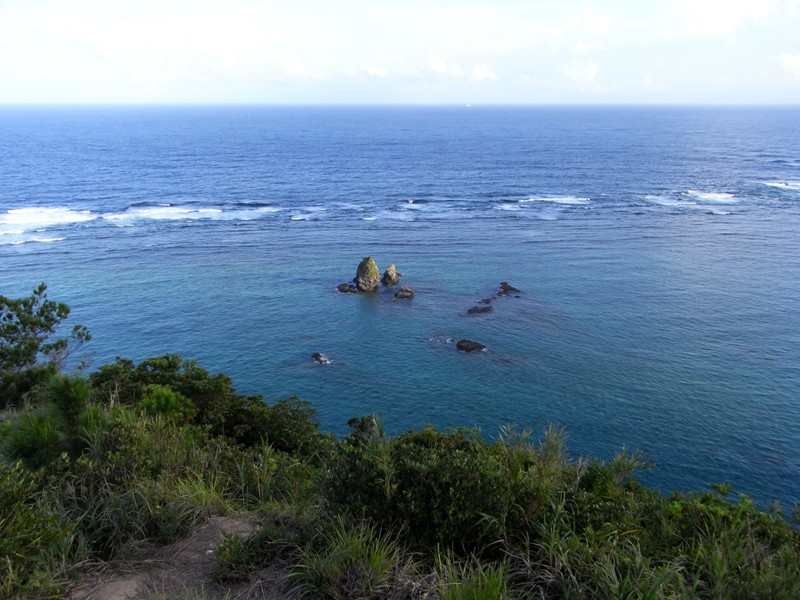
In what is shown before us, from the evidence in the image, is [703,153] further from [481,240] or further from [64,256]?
[64,256]

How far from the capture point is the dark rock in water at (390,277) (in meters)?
70.6

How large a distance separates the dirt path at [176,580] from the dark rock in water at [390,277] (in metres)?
59.7

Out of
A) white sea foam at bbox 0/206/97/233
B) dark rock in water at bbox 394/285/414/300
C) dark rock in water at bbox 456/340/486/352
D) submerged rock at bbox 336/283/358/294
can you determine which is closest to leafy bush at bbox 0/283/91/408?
dark rock in water at bbox 456/340/486/352

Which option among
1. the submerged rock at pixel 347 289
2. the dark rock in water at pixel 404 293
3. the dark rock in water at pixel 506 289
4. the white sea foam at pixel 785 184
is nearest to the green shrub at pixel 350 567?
the dark rock in water at pixel 404 293

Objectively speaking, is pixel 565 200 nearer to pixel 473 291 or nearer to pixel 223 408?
pixel 473 291

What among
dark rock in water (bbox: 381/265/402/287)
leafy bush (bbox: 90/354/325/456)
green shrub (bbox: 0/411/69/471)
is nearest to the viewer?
green shrub (bbox: 0/411/69/471)

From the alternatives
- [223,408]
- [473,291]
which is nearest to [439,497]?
[223,408]

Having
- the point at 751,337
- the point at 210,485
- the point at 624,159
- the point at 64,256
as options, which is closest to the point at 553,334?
the point at 751,337

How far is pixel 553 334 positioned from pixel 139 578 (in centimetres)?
5072

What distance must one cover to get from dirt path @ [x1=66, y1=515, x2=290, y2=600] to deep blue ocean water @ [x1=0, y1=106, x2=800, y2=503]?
30973 mm

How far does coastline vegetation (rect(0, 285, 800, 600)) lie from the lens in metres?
9.09

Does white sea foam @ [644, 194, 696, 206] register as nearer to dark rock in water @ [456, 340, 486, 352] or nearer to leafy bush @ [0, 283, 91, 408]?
dark rock in water @ [456, 340, 486, 352]

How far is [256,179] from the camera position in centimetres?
13325

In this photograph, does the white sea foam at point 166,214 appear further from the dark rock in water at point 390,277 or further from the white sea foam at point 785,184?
the white sea foam at point 785,184
